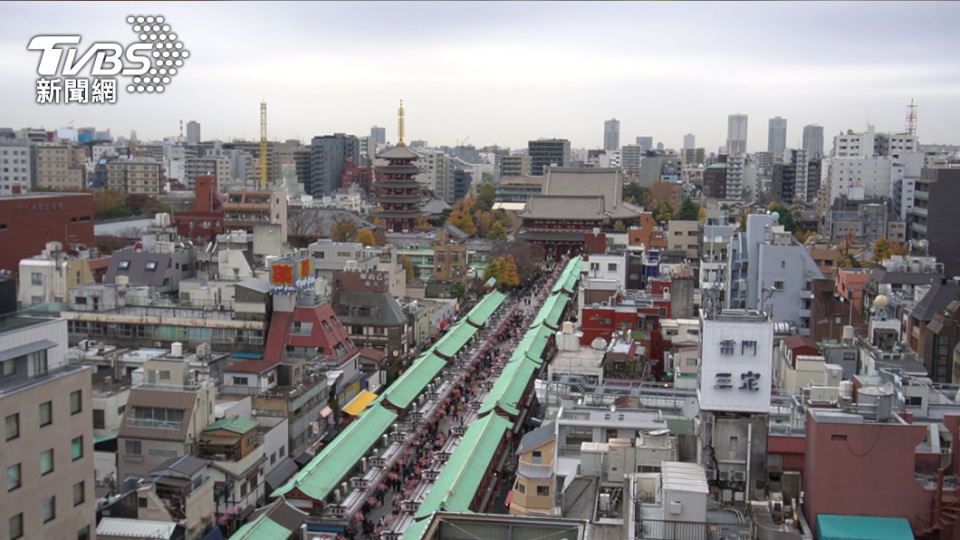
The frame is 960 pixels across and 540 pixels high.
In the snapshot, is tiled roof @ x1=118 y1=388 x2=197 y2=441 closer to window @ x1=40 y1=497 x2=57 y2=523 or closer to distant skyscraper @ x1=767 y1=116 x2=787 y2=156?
window @ x1=40 y1=497 x2=57 y2=523

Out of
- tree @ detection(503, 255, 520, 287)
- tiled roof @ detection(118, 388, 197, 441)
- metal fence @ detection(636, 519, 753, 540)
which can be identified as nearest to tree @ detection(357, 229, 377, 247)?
tree @ detection(503, 255, 520, 287)

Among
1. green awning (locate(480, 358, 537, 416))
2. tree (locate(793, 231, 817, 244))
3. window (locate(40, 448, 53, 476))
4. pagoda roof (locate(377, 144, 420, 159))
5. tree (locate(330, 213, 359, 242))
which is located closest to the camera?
window (locate(40, 448, 53, 476))

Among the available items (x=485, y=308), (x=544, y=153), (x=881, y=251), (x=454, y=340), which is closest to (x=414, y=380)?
(x=454, y=340)

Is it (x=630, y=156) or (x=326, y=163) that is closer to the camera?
(x=326, y=163)

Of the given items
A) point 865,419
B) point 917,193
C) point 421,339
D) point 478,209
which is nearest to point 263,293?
point 421,339

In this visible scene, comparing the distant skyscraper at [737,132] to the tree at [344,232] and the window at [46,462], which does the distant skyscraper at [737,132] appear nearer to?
the tree at [344,232]

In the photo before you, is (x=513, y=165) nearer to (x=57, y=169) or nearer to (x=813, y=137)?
(x=57, y=169)
